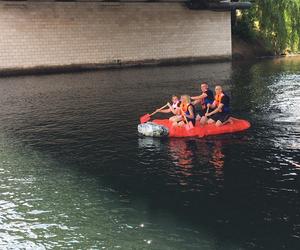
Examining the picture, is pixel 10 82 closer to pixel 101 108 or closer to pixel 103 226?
pixel 101 108

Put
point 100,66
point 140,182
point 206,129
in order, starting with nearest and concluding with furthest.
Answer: point 140,182 → point 206,129 → point 100,66

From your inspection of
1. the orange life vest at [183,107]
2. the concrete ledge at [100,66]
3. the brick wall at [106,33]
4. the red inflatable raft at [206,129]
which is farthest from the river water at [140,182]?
the brick wall at [106,33]

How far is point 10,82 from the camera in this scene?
3294 centimetres

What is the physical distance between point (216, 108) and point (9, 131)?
7579mm

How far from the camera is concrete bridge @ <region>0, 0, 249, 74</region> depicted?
1489 inches

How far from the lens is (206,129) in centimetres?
1633

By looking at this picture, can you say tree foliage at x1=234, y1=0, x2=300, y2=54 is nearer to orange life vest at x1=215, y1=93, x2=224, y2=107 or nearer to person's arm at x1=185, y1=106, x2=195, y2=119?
orange life vest at x1=215, y1=93, x2=224, y2=107

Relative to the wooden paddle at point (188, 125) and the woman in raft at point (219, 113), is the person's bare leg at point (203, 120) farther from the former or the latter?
the wooden paddle at point (188, 125)

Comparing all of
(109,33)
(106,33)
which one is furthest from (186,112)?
(109,33)

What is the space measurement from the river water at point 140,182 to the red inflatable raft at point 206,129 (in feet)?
1.20

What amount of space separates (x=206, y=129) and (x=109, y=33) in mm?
28373

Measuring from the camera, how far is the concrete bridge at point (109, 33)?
37.8 meters

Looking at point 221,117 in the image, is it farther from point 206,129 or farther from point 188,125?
point 188,125

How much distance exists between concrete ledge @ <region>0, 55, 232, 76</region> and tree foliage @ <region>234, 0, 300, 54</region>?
609cm
